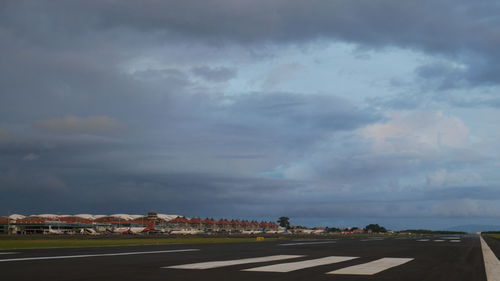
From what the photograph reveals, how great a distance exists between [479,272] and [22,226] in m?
181

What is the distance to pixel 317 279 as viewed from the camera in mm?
16484

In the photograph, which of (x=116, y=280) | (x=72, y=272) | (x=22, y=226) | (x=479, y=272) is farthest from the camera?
(x=22, y=226)

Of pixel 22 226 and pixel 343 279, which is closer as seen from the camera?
pixel 343 279

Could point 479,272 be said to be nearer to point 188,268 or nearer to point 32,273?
point 188,268

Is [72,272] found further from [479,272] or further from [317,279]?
[479,272]

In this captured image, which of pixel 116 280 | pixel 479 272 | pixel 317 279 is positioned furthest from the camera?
pixel 479 272

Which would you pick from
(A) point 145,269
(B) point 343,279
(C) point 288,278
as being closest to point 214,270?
(A) point 145,269

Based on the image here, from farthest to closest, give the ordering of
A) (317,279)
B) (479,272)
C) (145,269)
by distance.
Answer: (479,272)
(145,269)
(317,279)

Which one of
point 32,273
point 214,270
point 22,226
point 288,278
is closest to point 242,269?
point 214,270

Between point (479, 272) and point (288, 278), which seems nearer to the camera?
point (288, 278)

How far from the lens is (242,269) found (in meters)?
20.2

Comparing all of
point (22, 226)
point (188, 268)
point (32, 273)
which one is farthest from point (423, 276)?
point (22, 226)

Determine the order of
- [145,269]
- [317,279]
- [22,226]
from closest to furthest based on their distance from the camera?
[317,279], [145,269], [22,226]

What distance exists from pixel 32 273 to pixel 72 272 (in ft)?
4.61
